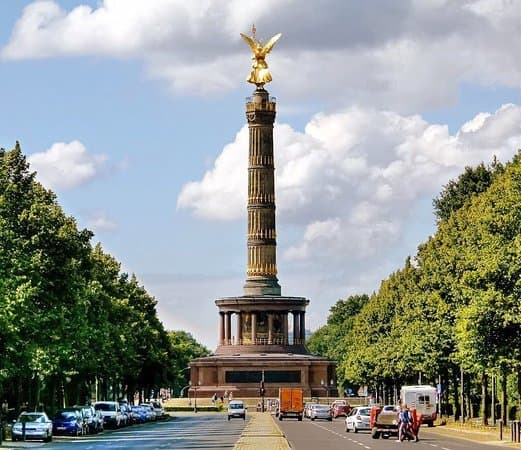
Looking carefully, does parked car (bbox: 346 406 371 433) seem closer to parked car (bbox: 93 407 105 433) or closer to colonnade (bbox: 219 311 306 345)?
parked car (bbox: 93 407 105 433)

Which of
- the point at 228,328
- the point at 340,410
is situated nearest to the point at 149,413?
the point at 340,410

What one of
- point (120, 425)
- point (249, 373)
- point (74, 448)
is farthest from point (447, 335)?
point (249, 373)

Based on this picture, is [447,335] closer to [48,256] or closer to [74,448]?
[48,256]

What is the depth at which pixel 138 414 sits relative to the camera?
112 m

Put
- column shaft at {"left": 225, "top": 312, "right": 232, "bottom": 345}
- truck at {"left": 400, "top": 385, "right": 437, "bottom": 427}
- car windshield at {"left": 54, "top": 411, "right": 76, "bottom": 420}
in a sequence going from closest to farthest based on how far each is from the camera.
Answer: car windshield at {"left": 54, "top": 411, "right": 76, "bottom": 420} → truck at {"left": 400, "top": 385, "right": 437, "bottom": 427} → column shaft at {"left": 225, "top": 312, "right": 232, "bottom": 345}

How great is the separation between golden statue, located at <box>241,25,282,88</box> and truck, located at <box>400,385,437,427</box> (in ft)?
314

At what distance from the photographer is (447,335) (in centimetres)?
9081

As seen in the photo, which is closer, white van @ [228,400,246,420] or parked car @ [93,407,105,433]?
parked car @ [93,407,105,433]

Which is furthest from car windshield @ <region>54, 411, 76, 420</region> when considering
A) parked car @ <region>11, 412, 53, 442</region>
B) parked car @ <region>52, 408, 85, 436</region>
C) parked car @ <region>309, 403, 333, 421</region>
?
parked car @ <region>309, 403, 333, 421</region>

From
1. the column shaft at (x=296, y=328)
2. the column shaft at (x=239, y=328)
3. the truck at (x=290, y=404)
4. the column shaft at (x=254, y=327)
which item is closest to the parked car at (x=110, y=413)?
the truck at (x=290, y=404)

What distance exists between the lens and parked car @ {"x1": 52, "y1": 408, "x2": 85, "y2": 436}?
79.6 metres

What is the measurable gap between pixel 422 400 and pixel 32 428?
32.8 m

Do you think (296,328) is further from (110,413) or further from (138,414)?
(110,413)

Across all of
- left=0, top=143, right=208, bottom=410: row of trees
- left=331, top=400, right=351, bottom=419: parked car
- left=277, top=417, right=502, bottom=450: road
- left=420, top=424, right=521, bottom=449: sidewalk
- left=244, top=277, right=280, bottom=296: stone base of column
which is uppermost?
left=244, top=277, right=280, bottom=296: stone base of column
